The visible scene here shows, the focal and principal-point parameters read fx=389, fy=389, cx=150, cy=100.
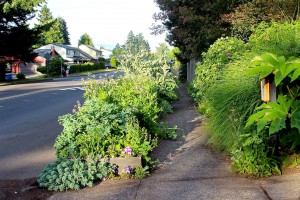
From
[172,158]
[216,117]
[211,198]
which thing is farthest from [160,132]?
[211,198]

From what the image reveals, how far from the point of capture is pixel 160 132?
775cm

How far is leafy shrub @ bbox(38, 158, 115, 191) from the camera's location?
16.3 feet

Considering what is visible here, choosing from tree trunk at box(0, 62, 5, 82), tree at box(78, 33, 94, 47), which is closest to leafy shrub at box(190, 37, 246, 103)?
tree trunk at box(0, 62, 5, 82)

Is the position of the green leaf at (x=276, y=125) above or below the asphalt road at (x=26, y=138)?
above

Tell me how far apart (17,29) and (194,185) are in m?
34.1

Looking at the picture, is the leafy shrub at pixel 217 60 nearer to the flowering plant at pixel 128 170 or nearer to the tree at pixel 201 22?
the flowering plant at pixel 128 170

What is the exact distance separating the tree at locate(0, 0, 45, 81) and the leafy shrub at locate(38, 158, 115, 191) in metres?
31.2

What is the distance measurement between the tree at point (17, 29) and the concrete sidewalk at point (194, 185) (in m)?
31.3

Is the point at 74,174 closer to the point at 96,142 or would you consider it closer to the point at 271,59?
the point at 96,142

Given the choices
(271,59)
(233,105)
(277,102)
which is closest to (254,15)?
(233,105)

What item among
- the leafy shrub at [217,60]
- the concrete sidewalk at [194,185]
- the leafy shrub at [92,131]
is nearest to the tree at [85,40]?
the leafy shrub at [217,60]

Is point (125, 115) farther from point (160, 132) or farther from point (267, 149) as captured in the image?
point (267, 149)

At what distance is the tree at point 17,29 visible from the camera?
34.4m

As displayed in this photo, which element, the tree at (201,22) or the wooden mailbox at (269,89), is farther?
the tree at (201,22)
